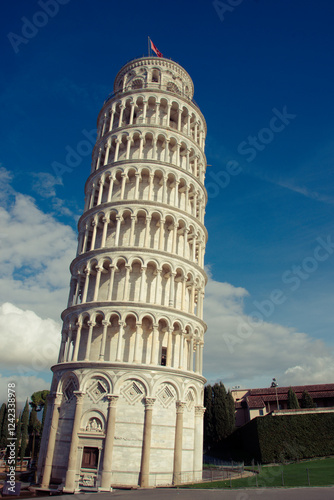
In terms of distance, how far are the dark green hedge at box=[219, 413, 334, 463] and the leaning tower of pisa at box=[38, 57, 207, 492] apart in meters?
14.3

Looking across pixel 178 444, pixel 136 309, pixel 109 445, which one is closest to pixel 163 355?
pixel 136 309

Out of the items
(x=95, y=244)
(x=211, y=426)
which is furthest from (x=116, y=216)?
(x=211, y=426)

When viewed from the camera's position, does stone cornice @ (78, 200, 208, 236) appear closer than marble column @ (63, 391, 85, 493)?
No

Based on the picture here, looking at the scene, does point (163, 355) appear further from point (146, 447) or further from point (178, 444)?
point (146, 447)

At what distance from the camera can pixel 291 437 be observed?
41.7 meters

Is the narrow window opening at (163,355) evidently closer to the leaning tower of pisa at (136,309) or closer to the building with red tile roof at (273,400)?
the leaning tower of pisa at (136,309)

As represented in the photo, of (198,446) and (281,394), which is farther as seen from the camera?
(281,394)

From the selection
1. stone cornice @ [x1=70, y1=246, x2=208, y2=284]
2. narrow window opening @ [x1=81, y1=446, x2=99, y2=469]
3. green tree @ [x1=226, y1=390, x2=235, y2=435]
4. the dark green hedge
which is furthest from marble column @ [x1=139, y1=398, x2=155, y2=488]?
green tree @ [x1=226, y1=390, x2=235, y2=435]

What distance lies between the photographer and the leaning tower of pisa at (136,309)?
26984 millimetres

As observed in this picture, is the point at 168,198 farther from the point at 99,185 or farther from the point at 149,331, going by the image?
the point at 149,331

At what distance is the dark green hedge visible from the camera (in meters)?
40.4

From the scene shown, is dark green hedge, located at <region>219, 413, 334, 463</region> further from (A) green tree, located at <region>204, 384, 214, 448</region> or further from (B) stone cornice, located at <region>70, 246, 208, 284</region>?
(B) stone cornice, located at <region>70, 246, 208, 284</region>

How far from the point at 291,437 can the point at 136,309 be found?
25418mm

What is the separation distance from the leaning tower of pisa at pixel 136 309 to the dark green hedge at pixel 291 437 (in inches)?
561
